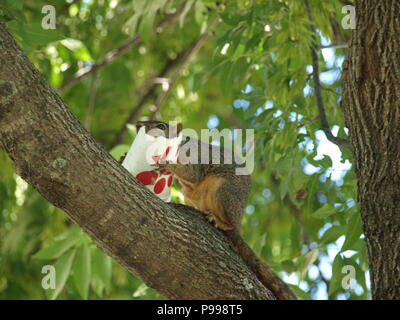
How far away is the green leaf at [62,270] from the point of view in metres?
3.90

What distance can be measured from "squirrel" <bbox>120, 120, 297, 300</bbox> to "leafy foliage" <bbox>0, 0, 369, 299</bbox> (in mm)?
222

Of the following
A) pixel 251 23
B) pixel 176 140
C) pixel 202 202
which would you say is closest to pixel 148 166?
pixel 176 140

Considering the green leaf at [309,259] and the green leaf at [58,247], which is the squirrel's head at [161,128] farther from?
the green leaf at [309,259]

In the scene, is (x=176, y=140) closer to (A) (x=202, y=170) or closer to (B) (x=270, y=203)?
(A) (x=202, y=170)

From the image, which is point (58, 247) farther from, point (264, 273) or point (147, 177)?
point (264, 273)

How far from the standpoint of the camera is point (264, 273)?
330cm

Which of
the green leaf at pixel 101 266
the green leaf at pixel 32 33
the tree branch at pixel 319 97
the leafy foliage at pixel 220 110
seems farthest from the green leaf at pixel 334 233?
the green leaf at pixel 32 33

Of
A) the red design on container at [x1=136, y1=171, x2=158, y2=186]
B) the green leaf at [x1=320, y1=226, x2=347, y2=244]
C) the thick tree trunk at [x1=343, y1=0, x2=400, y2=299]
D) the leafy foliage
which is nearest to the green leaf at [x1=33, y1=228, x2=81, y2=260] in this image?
the leafy foliage

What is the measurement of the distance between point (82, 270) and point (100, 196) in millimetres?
1692

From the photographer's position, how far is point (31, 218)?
538 cm

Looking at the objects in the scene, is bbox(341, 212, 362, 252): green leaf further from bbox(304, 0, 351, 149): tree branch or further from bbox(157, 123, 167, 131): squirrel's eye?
bbox(157, 123, 167, 131): squirrel's eye

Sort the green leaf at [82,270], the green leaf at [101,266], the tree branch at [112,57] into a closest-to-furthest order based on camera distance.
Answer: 1. the green leaf at [82,270]
2. the green leaf at [101,266]
3. the tree branch at [112,57]

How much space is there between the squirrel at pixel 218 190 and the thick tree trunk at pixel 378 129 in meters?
0.57

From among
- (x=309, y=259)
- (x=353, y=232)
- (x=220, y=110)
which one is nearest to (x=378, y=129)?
(x=353, y=232)
